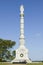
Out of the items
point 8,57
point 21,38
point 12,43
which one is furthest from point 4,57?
point 21,38

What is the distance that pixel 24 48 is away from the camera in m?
62.6

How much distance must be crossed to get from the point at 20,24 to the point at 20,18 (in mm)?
2233

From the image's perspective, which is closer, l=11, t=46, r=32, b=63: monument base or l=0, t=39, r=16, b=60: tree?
l=11, t=46, r=32, b=63: monument base

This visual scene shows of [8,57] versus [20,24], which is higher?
[20,24]

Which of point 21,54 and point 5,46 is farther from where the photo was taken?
point 5,46

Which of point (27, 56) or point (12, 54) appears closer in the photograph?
point (27, 56)

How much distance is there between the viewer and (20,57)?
62.5m

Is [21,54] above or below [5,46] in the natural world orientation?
below

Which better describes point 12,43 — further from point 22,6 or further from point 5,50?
point 22,6

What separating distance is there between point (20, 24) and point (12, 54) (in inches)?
492

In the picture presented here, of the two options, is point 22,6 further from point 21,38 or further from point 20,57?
point 20,57

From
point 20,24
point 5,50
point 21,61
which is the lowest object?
point 21,61

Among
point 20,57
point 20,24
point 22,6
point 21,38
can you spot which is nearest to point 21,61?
point 20,57

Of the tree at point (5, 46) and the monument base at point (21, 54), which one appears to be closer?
the monument base at point (21, 54)
